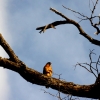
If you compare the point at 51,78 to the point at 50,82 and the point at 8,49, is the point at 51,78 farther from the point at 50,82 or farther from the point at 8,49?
the point at 8,49

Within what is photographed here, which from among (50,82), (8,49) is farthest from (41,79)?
(8,49)

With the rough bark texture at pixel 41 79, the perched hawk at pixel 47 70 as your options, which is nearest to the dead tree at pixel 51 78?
the rough bark texture at pixel 41 79

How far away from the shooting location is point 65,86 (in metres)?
4.48

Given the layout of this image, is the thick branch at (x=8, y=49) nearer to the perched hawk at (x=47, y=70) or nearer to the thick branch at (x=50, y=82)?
the thick branch at (x=50, y=82)

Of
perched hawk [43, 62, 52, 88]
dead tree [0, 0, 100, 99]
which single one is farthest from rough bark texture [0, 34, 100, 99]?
perched hawk [43, 62, 52, 88]

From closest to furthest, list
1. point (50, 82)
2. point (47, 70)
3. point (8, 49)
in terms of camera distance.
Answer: point (50, 82)
point (8, 49)
point (47, 70)

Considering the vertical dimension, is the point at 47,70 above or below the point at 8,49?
above

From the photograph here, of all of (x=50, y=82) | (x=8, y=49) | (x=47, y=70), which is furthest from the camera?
(x=47, y=70)

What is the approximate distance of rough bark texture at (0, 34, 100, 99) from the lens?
14.5ft

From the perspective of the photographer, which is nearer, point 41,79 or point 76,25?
point 41,79

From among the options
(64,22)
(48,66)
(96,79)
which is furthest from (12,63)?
(48,66)

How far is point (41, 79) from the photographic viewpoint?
4.52 m

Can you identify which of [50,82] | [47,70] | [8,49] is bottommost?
[50,82]

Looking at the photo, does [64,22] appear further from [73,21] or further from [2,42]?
[2,42]
